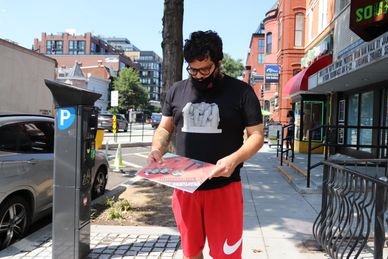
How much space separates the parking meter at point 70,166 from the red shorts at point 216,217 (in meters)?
1.57

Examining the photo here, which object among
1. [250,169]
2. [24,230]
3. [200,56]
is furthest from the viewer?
[250,169]

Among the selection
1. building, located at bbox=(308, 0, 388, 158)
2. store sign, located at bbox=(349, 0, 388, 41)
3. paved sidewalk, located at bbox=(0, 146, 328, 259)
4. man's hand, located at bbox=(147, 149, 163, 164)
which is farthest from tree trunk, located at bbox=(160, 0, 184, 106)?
man's hand, located at bbox=(147, 149, 163, 164)

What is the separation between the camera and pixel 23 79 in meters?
10.7

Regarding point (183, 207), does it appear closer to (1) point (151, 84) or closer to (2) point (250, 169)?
(2) point (250, 169)

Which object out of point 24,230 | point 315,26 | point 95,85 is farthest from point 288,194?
point 95,85

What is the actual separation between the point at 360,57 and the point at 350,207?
617 cm

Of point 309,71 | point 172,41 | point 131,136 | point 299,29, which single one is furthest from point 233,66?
point 172,41

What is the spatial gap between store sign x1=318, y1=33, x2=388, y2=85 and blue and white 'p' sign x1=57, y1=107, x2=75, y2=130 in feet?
19.7

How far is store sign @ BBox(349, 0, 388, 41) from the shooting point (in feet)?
29.5

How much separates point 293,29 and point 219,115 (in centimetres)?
2594

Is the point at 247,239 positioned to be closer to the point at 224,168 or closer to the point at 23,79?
the point at 224,168

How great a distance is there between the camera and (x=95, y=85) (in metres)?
72.0

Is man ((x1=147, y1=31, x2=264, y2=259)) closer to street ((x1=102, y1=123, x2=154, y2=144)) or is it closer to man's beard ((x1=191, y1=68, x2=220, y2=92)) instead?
man's beard ((x1=191, y1=68, x2=220, y2=92))

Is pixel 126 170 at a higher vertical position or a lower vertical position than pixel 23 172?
lower
